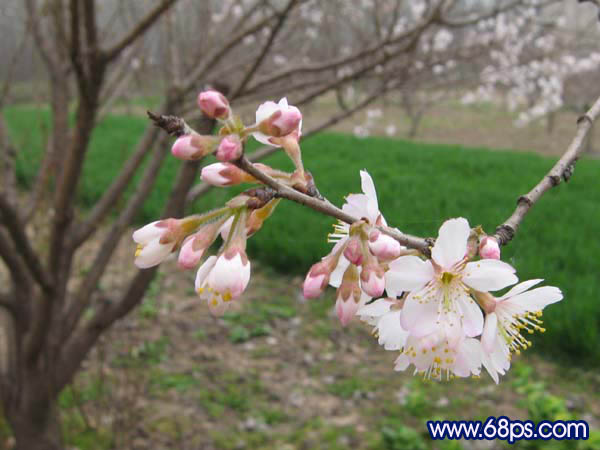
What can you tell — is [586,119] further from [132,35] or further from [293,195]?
[132,35]

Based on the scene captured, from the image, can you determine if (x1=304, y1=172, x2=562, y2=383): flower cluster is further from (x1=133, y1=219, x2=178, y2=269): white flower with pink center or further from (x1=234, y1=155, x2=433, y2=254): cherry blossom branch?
(x1=133, y1=219, x2=178, y2=269): white flower with pink center

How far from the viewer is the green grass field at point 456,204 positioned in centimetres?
344

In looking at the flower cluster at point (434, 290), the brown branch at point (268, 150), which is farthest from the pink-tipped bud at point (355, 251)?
the brown branch at point (268, 150)

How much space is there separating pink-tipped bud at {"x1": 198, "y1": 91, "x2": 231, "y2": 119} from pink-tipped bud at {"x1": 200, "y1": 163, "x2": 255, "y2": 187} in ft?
0.23

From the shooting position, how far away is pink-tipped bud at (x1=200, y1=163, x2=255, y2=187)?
0.63m

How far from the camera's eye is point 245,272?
67 centimetres

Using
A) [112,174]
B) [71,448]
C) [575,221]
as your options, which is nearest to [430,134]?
[112,174]

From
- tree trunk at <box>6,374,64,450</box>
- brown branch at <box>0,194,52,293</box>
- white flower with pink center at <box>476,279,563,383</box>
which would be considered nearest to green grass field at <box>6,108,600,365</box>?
white flower with pink center at <box>476,279,563,383</box>

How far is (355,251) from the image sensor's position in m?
0.68

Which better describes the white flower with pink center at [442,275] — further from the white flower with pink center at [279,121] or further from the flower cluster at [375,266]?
the white flower with pink center at [279,121]

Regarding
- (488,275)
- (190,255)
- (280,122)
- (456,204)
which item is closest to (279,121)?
(280,122)

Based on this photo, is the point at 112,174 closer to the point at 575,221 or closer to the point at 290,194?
the point at 575,221

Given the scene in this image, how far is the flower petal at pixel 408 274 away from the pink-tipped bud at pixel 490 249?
65mm

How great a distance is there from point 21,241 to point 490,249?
1.40 meters
